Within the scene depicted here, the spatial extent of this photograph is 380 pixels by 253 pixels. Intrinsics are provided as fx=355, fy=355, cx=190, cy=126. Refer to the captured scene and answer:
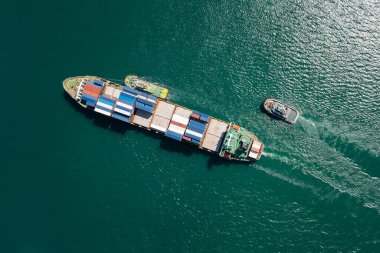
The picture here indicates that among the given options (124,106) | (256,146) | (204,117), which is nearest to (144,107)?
(124,106)

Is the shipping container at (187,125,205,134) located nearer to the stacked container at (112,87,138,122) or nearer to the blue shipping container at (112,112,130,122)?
the stacked container at (112,87,138,122)

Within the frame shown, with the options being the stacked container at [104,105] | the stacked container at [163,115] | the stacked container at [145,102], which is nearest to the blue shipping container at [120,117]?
the stacked container at [104,105]

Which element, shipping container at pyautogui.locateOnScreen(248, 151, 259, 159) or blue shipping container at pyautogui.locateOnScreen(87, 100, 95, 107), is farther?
blue shipping container at pyautogui.locateOnScreen(87, 100, 95, 107)

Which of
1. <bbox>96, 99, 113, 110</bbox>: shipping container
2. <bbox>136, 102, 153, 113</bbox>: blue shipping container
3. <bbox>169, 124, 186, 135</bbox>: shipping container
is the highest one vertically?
Answer: <bbox>136, 102, 153, 113</bbox>: blue shipping container

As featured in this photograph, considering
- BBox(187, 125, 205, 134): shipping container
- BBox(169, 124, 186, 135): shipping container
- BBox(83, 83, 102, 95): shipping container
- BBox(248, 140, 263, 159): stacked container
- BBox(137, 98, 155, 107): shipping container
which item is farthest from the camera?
BBox(83, 83, 102, 95): shipping container

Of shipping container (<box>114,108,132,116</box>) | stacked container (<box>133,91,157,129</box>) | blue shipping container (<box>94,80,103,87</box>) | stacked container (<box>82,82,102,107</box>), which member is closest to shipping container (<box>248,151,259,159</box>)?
stacked container (<box>133,91,157,129</box>)

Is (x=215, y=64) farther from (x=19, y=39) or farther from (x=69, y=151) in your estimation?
(x=19, y=39)

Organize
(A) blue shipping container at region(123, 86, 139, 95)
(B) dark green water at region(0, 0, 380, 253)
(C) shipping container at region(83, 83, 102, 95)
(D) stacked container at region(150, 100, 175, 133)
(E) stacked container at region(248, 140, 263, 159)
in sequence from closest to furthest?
(E) stacked container at region(248, 140, 263, 159) → (B) dark green water at region(0, 0, 380, 253) → (A) blue shipping container at region(123, 86, 139, 95) → (C) shipping container at region(83, 83, 102, 95) → (D) stacked container at region(150, 100, 175, 133)

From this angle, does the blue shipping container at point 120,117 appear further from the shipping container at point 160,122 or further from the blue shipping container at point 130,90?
the shipping container at point 160,122

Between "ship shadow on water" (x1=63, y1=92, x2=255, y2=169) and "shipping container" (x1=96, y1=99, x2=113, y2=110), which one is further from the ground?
"shipping container" (x1=96, y1=99, x2=113, y2=110)
